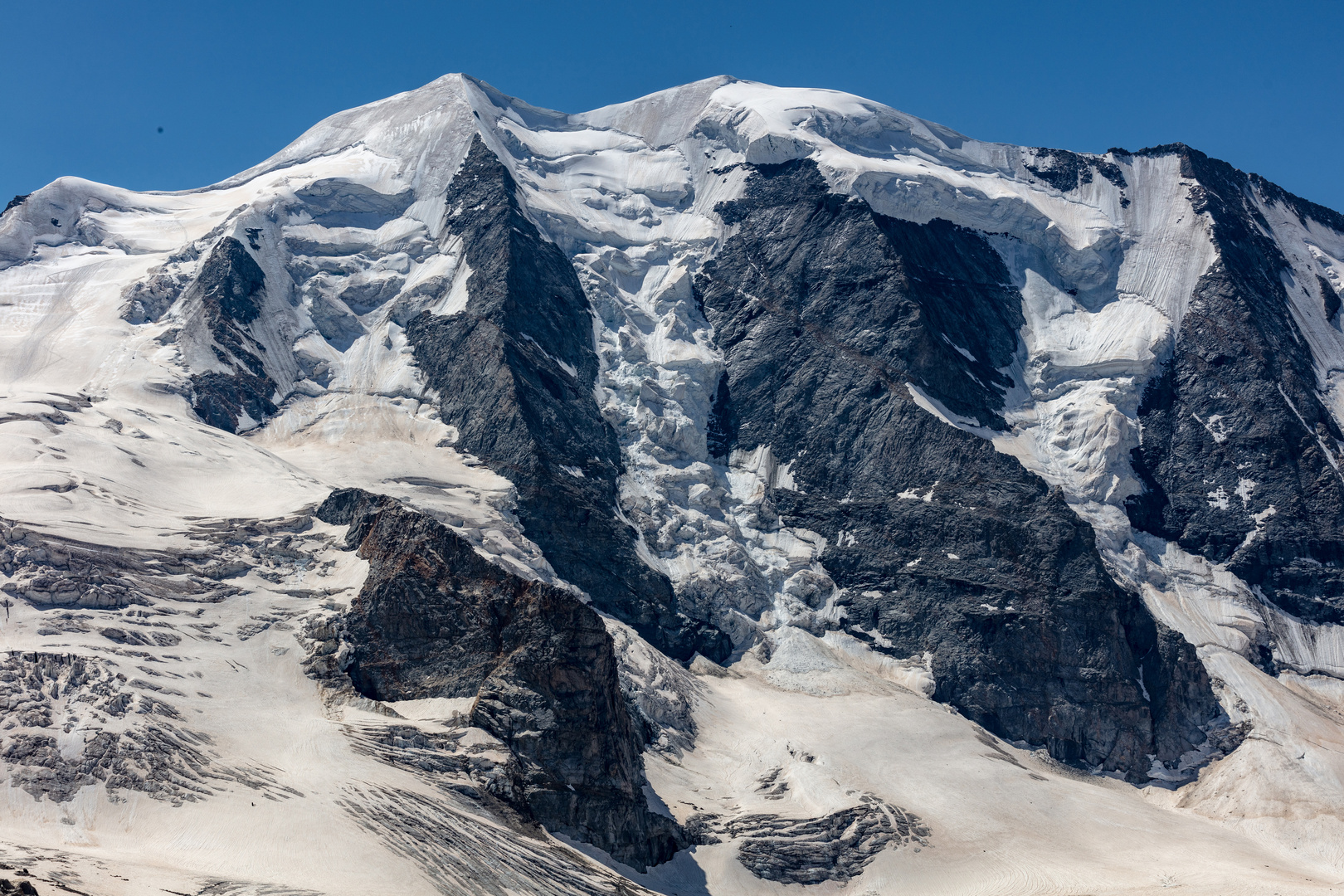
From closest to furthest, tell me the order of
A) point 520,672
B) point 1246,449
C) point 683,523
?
point 520,672 < point 683,523 < point 1246,449

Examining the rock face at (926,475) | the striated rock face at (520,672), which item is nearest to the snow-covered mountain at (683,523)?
the striated rock face at (520,672)

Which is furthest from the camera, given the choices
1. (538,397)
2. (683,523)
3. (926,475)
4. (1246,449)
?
(1246,449)

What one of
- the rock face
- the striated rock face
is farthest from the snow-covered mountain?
the rock face

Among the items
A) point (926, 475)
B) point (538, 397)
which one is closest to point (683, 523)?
point (538, 397)

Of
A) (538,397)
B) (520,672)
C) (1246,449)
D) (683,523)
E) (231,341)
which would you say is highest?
(1246,449)

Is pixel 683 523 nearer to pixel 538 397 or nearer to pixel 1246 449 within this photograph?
pixel 538 397

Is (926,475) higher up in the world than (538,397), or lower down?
higher up

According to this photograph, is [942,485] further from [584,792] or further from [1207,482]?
[584,792]
